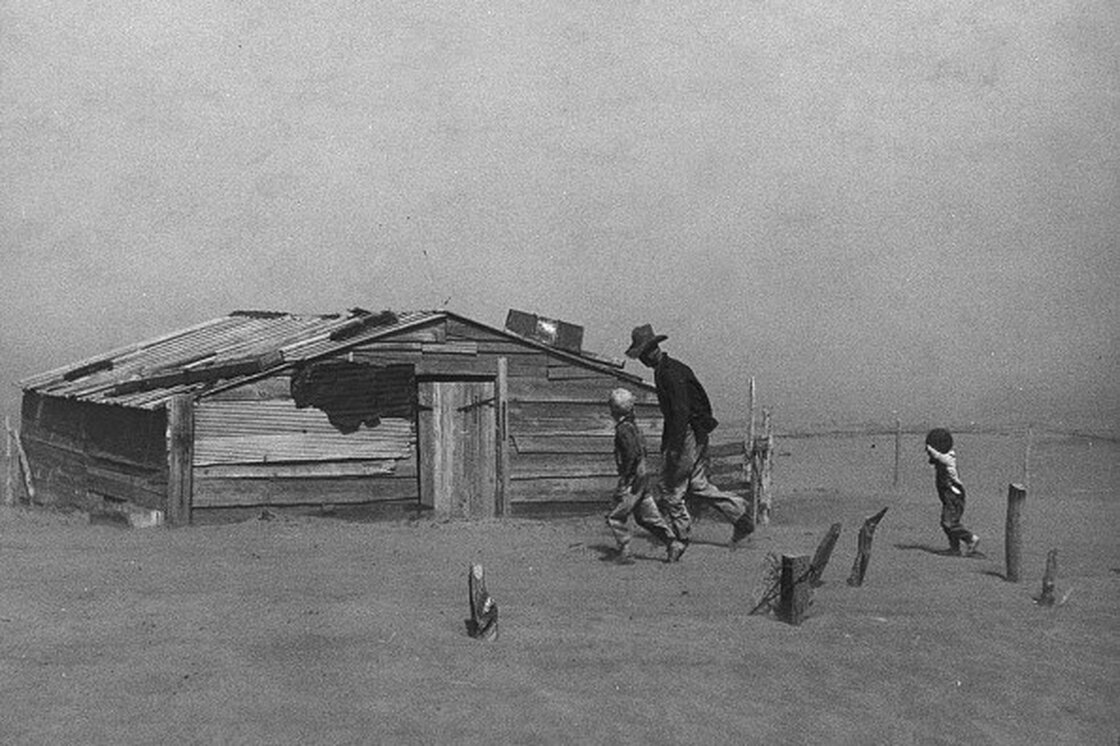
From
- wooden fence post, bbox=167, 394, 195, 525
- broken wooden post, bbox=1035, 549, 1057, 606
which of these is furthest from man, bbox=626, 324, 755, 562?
wooden fence post, bbox=167, 394, 195, 525

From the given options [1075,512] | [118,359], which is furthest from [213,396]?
[1075,512]

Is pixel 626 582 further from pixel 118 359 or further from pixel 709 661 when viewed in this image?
pixel 118 359

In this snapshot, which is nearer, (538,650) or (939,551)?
(538,650)

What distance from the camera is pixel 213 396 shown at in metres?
14.3

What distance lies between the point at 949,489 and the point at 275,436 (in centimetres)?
865

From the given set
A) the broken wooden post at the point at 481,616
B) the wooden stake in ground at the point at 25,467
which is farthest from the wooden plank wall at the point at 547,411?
the wooden stake in ground at the point at 25,467

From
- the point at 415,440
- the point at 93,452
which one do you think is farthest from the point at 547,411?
the point at 93,452

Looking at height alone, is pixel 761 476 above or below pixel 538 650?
below

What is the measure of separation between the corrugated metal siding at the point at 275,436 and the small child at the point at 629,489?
5.91 meters

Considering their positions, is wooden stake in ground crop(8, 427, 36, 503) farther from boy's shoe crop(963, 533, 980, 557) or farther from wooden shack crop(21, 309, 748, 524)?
boy's shoe crop(963, 533, 980, 557)

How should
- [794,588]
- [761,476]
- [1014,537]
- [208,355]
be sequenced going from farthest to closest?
1. [761,476]
2. [208,355]
3. [1014,537]
4. [794,588]

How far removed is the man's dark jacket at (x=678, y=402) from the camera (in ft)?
33.3

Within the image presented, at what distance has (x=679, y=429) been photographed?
33.4ft

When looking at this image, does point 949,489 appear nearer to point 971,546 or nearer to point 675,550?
point 971,546
